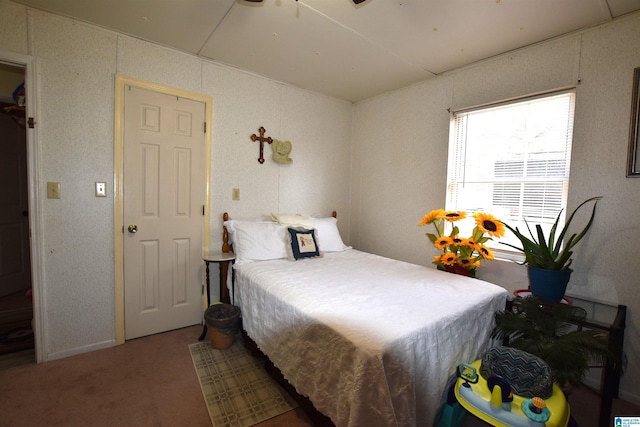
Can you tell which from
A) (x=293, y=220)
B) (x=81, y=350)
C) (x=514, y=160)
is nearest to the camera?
(x=81, y=350)

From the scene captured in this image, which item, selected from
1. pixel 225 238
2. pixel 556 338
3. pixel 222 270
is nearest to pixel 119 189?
pixel 225 238

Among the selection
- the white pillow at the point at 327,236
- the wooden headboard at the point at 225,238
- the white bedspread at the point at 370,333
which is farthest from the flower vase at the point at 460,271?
the wooden headboard at the point at 225,238

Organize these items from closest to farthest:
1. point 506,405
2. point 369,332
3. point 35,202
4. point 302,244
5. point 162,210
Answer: point 506,405 < point 369,332 < point 35,202 < point 162,210 < point 302,244

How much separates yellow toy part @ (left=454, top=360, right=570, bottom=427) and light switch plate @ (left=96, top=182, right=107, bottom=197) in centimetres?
261

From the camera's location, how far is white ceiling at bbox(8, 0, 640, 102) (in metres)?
1.72

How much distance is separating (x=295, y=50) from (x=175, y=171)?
1.44m

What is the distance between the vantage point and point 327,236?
2871 millimetres

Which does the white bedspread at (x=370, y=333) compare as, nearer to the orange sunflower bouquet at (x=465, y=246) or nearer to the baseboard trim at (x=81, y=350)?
the orange sunflower bouquet at (x=465, y=246)

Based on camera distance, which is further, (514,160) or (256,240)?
(256,240)

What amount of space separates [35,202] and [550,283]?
339cm

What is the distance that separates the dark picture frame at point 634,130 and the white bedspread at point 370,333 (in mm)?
1107

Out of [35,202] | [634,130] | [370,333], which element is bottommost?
[370,333]

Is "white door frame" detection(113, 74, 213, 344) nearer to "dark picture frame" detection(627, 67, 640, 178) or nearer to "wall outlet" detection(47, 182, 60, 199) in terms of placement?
"wall outlet" detection(47, 182, 60, 199)

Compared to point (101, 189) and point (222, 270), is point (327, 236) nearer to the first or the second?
point (222, 270)
